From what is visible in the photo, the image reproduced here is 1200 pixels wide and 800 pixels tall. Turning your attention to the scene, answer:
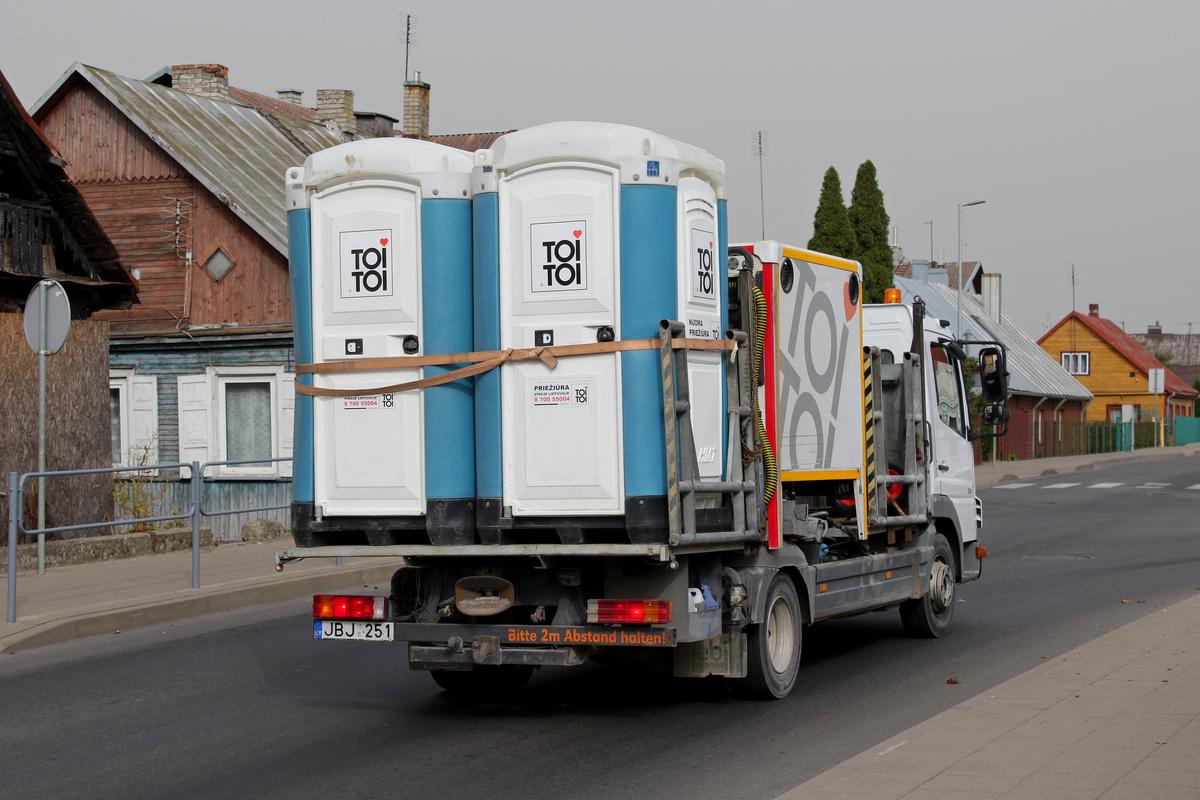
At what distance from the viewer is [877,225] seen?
144ft

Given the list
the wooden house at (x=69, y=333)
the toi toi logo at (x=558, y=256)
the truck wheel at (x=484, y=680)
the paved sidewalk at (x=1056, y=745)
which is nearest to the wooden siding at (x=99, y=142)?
the wooden house at (x=69, y=333)

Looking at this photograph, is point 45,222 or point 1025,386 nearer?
point 45,222

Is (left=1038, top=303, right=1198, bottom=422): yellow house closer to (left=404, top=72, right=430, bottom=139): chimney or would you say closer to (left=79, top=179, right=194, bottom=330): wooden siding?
(left=404, top=72, right=430, bottom=139): chimney

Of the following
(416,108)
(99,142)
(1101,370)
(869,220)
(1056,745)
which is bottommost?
(1056,745)

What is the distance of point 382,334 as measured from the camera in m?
7.20

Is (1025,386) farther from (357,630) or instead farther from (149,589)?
(357,630)

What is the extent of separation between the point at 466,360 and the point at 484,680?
8.21 ft

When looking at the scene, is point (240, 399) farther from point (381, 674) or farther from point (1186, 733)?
point (1186, 733)

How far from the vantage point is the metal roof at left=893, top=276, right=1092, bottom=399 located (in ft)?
184

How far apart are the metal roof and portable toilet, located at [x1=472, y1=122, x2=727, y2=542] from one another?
4668 centimetres

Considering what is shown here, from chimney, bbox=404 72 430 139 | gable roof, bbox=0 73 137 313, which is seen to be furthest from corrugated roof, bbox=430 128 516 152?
gable roof, bbox=0 73 137 313

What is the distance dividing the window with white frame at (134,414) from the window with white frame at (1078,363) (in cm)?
7167

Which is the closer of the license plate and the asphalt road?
the asphalt road

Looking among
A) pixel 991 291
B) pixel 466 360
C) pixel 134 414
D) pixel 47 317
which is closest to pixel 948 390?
pixel 466 360
